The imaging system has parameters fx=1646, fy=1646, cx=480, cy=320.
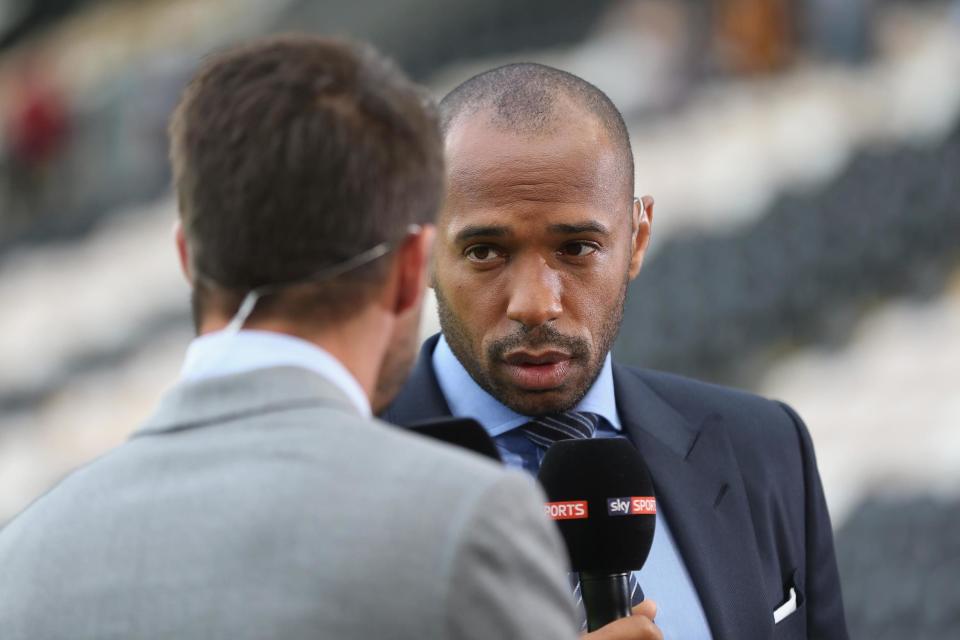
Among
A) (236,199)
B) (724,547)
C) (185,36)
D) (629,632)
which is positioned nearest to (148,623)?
(236,199)

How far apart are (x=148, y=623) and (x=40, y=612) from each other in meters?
0.10

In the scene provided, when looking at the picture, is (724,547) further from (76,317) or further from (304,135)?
(76,317)

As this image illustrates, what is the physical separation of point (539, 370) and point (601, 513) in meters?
0.30

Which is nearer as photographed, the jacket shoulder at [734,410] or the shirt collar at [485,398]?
the shirt collar at [485,398]

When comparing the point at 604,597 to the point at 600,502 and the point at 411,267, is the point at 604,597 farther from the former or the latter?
the point at 411,267

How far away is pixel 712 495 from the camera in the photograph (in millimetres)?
2027

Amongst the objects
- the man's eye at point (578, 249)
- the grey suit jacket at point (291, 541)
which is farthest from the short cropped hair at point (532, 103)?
the grey suit jacket at point (291, 541)

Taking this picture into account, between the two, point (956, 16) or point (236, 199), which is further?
point (956, 16)

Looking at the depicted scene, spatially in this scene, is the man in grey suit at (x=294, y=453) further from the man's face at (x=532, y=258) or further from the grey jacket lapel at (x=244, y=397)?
the man's face at (x=532, y=258)

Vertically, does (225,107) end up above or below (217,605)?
above

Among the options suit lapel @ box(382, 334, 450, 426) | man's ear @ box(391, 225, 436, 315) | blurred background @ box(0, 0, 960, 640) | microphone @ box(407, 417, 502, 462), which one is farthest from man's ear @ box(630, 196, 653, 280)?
blurred background @ box(0, 0, 960, 640)

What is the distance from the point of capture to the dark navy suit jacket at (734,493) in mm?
1950

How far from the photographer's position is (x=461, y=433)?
4.80ft

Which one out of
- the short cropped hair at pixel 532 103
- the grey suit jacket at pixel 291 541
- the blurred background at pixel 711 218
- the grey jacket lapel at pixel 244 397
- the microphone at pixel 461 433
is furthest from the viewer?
the blurred background at pixel 711 218
